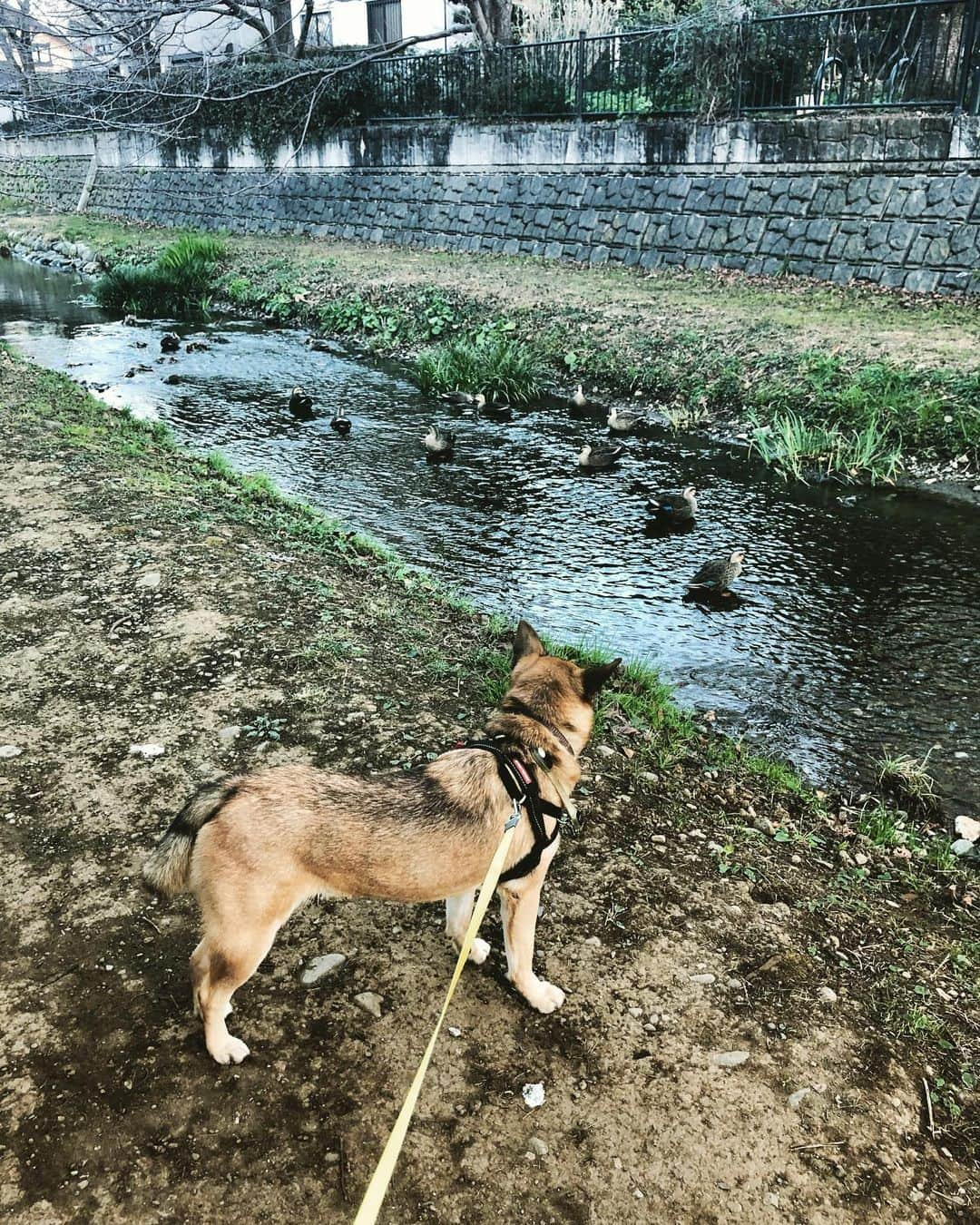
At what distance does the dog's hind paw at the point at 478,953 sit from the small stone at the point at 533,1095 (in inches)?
21.1

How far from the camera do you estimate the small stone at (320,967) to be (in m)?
3.16

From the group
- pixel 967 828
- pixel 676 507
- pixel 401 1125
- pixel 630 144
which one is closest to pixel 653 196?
pixel 630 144

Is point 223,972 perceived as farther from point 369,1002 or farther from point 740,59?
point 740,59

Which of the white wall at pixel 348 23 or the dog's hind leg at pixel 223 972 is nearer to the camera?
the dog's hind leg at pixel 223 972

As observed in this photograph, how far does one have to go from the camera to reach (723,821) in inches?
170

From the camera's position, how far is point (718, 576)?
724cm

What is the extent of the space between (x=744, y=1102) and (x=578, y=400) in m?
9.72

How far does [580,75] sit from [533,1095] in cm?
1917

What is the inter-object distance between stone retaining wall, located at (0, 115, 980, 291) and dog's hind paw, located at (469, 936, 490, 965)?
13.0 metres

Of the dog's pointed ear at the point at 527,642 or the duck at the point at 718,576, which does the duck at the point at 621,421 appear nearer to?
the duck at the point at 718,576

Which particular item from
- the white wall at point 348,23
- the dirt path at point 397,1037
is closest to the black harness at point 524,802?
the dirt path at point 397,1037

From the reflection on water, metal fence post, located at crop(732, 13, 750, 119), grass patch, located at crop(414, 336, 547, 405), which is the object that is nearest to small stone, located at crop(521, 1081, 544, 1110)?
the reflection on water

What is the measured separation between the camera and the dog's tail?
108 inches

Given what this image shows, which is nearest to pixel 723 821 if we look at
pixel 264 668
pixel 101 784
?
pixel 264 668
